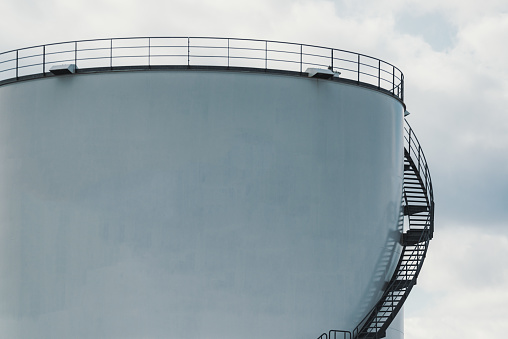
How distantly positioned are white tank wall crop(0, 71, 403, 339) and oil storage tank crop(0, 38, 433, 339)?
0.04 metres

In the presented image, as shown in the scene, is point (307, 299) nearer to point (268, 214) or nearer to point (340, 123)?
point (268, 214)

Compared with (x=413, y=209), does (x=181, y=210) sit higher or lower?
lower

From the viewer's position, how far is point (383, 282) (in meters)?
23.2

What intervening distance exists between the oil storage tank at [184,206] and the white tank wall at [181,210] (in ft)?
0.12

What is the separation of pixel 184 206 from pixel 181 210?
13 centimetres

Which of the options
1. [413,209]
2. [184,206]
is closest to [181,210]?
[184,206]

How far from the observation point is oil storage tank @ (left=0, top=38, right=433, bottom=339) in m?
20.2

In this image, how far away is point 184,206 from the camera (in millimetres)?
20312

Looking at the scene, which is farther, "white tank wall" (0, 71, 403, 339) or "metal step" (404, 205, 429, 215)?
"metal step" (404, 205, 429, 215)

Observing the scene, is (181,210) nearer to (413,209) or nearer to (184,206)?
(184,206)

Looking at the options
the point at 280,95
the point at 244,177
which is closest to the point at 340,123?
the point at 280,95

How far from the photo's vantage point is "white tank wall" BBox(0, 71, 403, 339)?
793 inches

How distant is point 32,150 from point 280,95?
727 cm

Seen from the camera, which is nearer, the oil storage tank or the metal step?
the oil storage tank
